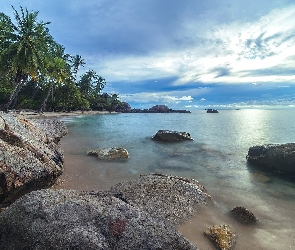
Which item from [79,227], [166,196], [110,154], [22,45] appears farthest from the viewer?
[22,45]

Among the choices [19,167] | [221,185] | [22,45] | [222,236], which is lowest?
[221,185]

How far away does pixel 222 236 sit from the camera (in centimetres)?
552

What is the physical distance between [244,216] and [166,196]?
248cm

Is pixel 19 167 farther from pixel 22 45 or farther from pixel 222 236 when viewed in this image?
pixel 22 45

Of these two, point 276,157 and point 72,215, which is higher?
point 72,215

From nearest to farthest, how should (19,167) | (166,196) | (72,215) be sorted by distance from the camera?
(72,215)
(19,167)
(166,196)

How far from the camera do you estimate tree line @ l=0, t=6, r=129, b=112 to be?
31438 mm

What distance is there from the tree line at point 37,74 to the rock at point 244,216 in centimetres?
3290

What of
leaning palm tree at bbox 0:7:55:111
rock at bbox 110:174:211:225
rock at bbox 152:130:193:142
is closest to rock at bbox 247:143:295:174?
rock at bbox 110:174:211:225

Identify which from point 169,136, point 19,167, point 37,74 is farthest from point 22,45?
point 19,167

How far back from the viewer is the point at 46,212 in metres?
3.80

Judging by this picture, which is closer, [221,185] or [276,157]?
[221,185]

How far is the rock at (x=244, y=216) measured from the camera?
22.2ft

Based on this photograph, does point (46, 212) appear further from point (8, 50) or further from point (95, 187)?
point (8, 50)
